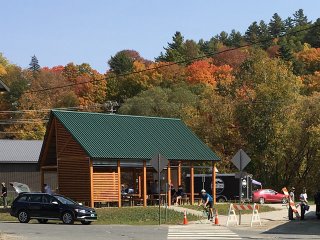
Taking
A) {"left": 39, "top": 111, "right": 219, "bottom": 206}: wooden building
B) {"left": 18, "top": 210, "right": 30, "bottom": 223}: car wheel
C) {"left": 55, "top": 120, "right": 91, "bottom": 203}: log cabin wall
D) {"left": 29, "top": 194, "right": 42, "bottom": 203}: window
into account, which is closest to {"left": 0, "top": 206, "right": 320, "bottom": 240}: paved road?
{"left": 29, "top": 194, "right": 42, "bottom": 203}: window

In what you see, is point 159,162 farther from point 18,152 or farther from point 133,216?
point 18,152

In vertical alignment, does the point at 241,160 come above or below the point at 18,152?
below

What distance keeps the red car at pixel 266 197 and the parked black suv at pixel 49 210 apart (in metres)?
25.5

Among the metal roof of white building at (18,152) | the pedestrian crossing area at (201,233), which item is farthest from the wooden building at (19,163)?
the pedestrian crossing area at (201,233)

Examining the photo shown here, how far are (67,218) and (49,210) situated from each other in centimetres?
100

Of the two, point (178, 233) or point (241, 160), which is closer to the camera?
point (178, 233)

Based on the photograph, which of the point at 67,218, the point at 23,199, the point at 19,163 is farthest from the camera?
the point at 19,163

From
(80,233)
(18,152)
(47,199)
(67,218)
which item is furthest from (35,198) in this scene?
(18,152)

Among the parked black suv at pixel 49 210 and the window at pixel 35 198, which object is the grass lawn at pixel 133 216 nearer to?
the parked black suv at pixel 49 210

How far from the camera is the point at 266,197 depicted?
58375 mm

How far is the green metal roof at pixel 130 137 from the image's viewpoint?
43281 millimetres

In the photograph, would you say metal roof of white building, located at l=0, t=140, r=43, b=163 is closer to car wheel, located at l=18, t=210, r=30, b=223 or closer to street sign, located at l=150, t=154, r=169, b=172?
car wheel, located at l=18, t=210, r=30, b=223

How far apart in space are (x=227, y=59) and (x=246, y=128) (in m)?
61.6

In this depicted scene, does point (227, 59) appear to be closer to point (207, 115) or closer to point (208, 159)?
point (207, 115)
